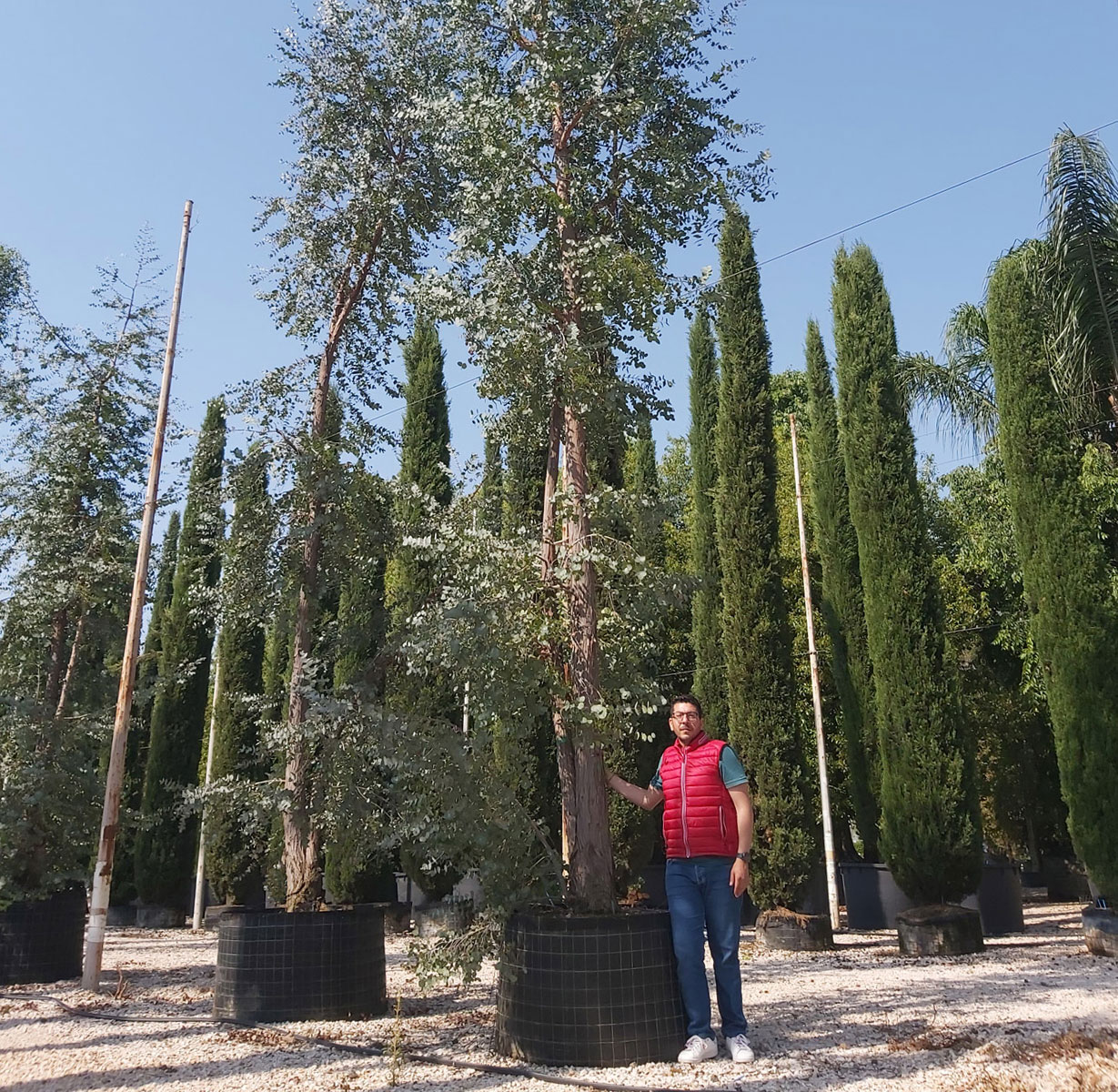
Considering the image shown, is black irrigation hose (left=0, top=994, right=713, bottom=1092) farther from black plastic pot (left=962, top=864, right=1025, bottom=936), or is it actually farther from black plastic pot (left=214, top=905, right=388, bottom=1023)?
black plastic pot (left=962, top=864, right=1025, bottom=936)

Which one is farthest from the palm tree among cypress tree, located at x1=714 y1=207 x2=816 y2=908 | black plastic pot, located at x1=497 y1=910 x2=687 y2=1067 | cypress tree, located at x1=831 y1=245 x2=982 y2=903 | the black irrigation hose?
the black irrigation hose

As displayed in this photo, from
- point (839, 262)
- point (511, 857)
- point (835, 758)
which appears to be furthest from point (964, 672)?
point (511, 857)

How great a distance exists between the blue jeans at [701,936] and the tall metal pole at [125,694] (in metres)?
5.32

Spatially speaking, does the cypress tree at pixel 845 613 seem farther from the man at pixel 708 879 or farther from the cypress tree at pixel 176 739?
the cypress tree at pixel 176 739

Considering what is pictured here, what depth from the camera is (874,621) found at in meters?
10.8

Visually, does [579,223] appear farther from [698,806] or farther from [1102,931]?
[1102,931]

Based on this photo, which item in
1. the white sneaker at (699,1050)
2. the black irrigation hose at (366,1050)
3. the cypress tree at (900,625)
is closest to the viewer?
the black irrigation hose at (366,1050)

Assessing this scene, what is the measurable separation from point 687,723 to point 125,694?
5.87 m

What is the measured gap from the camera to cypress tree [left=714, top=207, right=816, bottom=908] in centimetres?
1056

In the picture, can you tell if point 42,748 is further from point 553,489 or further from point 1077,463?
point 1077,463

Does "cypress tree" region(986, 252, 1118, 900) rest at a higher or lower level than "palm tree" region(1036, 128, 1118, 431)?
lower

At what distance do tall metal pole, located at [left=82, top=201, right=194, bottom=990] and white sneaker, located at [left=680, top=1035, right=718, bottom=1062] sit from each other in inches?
211

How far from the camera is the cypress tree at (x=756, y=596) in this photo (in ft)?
34.7

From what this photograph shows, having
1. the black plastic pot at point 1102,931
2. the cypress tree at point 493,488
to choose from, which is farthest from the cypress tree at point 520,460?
the black plastic pot at point 1102,931
